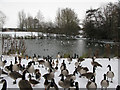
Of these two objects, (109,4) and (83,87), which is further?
(109,4)

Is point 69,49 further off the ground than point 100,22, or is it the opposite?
point 100,22

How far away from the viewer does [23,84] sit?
1290 millimetres

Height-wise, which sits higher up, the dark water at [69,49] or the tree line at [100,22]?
the tree line at [100,22]

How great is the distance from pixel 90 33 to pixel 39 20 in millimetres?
18625

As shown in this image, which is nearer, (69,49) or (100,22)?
(69,49)

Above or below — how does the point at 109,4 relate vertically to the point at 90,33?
above

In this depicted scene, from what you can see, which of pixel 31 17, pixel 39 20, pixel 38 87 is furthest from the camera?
pixel 31 17

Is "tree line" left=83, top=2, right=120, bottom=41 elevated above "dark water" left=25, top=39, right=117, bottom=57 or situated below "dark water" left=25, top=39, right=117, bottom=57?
above

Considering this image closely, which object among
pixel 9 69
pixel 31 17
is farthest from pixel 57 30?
pixel 9 69

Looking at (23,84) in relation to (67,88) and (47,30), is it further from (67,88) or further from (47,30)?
(47,30)

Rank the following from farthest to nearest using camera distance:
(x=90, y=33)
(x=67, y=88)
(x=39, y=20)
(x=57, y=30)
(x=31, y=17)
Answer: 1. (x=31, y=17)
2. (x=39, y=20)
3. (x=57, y=30)
4. (x=90, y=33)
5. (x=67, y=88)

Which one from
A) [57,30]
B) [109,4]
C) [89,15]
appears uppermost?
[109,4]

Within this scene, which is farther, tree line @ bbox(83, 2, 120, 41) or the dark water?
tree line @ bbox(83, 2, 120, 41)

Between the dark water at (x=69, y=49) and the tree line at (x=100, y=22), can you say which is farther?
the tree line at (x=100, y=22)
